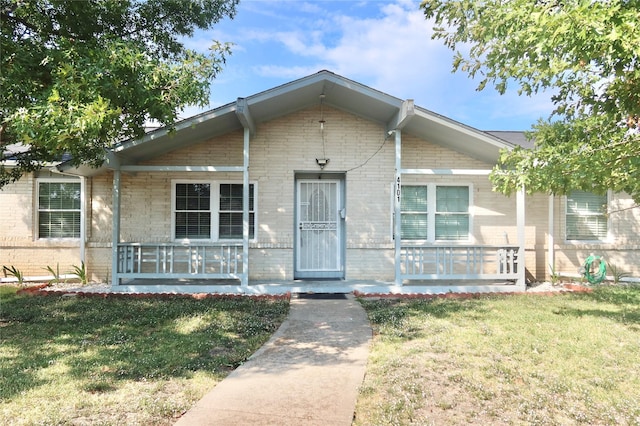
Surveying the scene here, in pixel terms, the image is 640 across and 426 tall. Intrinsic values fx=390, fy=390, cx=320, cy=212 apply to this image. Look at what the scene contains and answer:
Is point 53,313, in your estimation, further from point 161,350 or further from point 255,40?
point 255,40

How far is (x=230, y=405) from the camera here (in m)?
3.43

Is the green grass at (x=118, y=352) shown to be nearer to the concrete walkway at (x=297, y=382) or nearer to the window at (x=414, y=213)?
the concrete walkway at (x=297, y=382)

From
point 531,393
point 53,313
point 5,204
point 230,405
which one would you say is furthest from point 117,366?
point 5,204

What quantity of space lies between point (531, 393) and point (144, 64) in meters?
5.94

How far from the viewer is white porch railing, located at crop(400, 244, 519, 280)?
29.5 ft

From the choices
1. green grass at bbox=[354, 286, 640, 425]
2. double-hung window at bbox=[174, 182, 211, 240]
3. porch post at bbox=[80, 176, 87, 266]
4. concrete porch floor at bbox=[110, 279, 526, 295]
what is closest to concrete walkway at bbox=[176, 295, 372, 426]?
green grass at bbox=[354, 286, 640, 425]

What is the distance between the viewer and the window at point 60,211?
9.99 metres

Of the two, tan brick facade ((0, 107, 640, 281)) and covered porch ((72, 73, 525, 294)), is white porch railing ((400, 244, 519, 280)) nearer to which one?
covered porch ((72, 73, 525, 294))

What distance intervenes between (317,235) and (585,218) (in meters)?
7.19

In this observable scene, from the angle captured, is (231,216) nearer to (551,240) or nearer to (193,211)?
(193,211)

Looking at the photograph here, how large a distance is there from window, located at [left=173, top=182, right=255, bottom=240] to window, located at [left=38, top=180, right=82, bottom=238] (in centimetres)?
267

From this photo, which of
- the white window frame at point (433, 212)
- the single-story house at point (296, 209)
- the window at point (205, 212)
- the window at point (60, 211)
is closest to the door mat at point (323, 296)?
the single-story house at point (296, 209)

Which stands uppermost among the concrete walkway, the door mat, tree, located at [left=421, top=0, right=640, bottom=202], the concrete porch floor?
tree, located at [left=421, top=0, right=640, bottom=202]

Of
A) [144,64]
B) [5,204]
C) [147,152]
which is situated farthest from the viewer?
[5,204]
